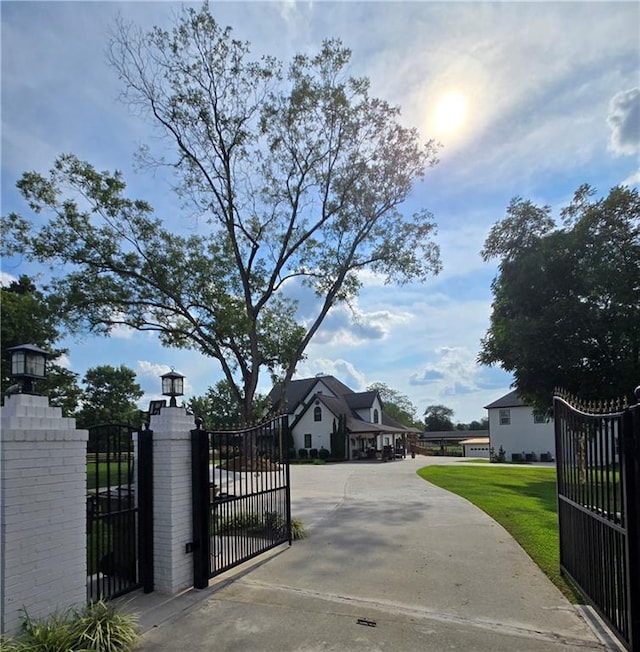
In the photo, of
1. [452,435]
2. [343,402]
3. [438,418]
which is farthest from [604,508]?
[438,418]

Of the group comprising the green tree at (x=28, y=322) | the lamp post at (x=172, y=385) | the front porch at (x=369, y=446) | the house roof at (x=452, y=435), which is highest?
the green tree at (x=28, y=322)

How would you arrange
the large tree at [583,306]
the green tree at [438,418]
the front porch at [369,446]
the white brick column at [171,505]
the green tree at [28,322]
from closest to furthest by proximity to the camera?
the white brick column at [171,505] → the large tree at [583,306] → the green tree at [28,322] → the front porch at [369,446] → the green tree at [438,418]

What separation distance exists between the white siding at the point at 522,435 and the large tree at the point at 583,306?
18720mm

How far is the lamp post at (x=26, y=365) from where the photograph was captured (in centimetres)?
390

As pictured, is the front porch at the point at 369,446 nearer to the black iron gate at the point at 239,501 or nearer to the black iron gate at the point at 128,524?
the black iron gate at the point at 239,501

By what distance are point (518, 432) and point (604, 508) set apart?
34710 mm

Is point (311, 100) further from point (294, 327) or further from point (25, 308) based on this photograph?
point (25, 308)

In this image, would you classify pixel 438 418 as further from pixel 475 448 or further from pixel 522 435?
pixel 522 435

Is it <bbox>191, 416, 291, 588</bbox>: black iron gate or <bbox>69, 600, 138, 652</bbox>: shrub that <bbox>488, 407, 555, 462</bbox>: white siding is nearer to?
<bbox>191, 416, 291, 588</bbox>: black iron gate

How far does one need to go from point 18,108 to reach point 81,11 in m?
2.46

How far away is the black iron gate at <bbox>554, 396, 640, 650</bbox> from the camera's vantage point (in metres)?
3.62

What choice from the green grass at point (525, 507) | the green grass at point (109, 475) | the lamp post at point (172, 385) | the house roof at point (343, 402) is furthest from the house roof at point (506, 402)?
the lamp post at point (172, 385)

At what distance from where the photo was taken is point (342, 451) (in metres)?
35.7

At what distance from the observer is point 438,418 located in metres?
83.8
